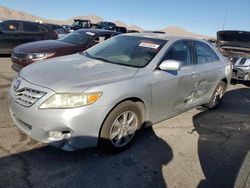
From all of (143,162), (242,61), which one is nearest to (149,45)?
(143,162)

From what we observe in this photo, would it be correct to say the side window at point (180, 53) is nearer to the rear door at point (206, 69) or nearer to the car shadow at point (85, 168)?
the rear door at point (206, 69)

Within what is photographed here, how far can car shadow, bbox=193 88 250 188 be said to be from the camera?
3318 mm

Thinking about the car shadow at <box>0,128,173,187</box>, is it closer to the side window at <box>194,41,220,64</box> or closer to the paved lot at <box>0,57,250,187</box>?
the paved lot at <box>0,57,250,187</box>

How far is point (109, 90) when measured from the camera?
312cm

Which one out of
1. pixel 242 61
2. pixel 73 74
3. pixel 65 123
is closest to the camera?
pixel 65 123

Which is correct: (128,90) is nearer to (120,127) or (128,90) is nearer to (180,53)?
(120,127)

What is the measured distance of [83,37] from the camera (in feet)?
25.9

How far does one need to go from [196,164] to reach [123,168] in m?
1.03

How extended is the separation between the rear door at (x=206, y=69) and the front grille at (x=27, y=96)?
2902mm

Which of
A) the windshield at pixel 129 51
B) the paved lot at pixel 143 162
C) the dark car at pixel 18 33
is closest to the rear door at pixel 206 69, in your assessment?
the paved lot at pixel 143 162

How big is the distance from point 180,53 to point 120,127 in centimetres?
178

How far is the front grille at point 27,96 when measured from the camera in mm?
2971

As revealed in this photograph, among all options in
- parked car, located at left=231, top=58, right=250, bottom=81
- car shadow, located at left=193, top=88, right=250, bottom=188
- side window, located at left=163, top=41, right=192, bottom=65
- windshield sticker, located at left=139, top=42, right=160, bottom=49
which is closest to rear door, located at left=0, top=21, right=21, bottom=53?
windshield sticker, located at left=139, top=42, right=160, bottom=49

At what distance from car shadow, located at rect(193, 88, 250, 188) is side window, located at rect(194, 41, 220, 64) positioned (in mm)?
1173
